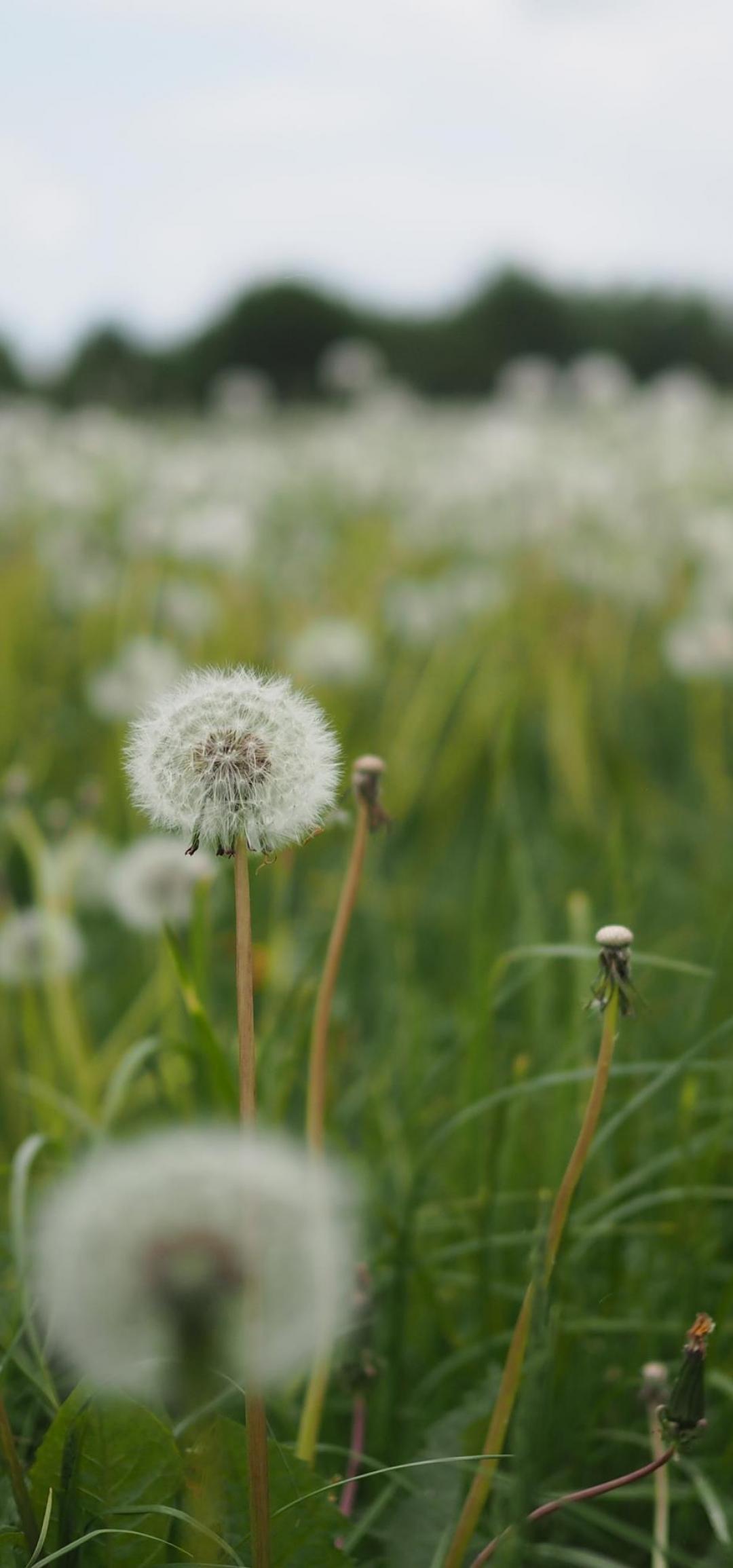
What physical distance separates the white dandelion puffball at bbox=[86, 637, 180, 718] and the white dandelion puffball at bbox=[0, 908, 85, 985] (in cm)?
70

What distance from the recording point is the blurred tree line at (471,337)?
639 inches

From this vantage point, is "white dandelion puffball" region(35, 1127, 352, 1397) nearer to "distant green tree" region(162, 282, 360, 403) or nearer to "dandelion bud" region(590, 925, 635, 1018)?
"dandelion bud" region(590, 925, 635, 1018)

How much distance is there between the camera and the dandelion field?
1005 millimetres

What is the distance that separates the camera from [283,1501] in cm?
86

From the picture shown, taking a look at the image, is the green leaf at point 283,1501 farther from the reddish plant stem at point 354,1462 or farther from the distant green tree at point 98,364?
the distant green tree at point 98,364

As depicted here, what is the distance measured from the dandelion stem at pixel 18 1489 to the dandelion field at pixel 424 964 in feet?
0.04

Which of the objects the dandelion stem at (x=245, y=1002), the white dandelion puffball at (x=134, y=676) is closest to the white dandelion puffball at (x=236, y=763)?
the dandelion stem at (x=245, y=1002)

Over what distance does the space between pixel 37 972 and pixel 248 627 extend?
6.27 ft

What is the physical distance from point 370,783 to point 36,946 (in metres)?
1.13

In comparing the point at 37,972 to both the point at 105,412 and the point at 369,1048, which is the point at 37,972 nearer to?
the point at 369,1048

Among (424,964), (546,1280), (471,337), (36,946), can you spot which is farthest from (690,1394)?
(471,337)

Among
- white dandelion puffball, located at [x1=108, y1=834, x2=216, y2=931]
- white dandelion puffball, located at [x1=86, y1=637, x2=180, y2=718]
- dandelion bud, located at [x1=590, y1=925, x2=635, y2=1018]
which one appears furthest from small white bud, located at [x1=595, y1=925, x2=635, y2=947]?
white dandelion puffball, located at [x1=86, y1=637, x2=180, y2=718]

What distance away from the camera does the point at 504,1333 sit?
1198 mm

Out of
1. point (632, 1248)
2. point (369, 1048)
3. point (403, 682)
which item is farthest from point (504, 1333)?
point (403, 682)
